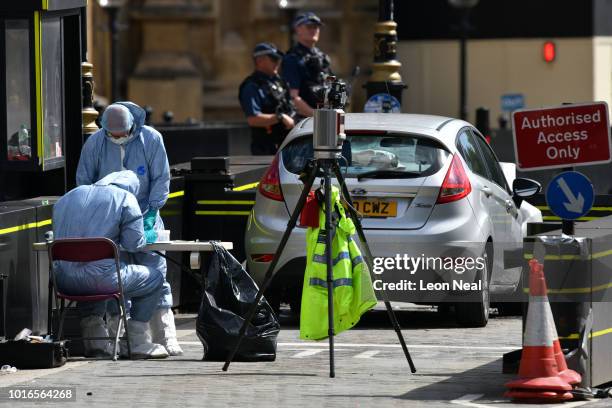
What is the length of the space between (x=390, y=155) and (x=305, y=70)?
16.0 feet

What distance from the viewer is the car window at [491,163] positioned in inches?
592

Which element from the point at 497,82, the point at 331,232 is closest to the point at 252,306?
the point at 331,232

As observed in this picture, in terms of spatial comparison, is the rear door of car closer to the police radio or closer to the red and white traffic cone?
the police radio

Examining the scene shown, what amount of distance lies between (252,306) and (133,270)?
1.11 meters

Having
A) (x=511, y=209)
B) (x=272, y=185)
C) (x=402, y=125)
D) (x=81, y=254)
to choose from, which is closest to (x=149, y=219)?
(x=81, y=254)

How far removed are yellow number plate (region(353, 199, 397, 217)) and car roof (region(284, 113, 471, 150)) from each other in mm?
518

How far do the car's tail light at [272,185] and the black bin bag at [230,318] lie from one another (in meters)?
1.79

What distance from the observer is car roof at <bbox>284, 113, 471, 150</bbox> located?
14.2 m

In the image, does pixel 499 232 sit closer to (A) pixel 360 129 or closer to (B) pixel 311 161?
(A) pixel 360 129

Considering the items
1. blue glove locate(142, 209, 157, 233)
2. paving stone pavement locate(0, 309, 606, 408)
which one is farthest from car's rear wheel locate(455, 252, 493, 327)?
blue glove locate(142, 209, 157, 233)

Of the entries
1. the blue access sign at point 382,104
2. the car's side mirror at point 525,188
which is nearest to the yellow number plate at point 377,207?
the car's side mirror at point 525,188

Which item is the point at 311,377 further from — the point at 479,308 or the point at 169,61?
the point at 169,61

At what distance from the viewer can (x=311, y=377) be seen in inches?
460

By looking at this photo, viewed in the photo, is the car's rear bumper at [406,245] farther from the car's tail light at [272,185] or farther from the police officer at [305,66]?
the police officer at [305,66]
